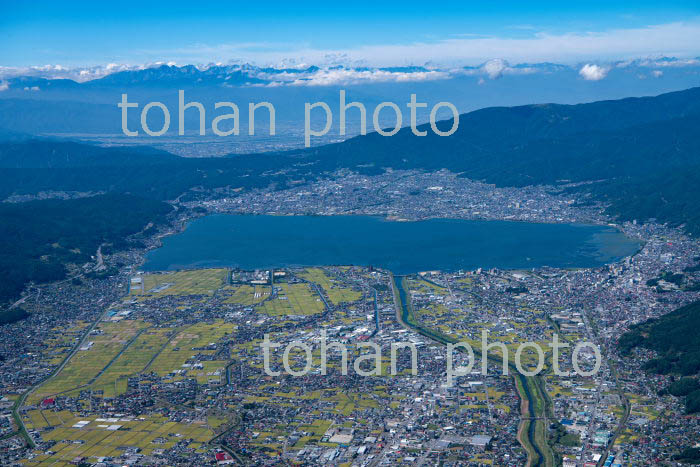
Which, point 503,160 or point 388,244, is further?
point 503,160

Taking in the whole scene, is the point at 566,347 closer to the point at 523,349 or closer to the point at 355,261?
the point at 523,349

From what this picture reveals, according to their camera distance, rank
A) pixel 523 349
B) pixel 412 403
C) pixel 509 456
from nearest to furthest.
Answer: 1. pixel 509 456
2. pixel 412 403
3. pixel 523 349

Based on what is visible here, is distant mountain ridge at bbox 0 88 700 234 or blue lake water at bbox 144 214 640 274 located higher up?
distant mountain ridge at bbox 0 88 700 234

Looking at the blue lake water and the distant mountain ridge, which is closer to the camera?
the blue lake water

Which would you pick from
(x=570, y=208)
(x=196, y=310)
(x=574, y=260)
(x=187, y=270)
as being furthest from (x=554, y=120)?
(x=196, y=310)

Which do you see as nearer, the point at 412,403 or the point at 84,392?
the point at 412,403

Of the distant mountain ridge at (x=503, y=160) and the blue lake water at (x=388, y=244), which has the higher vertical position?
the distant mountain ridge at (x=503, y=160)

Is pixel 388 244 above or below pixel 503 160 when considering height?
below

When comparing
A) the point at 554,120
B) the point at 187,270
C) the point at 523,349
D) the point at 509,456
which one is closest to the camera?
the point at 509,456
